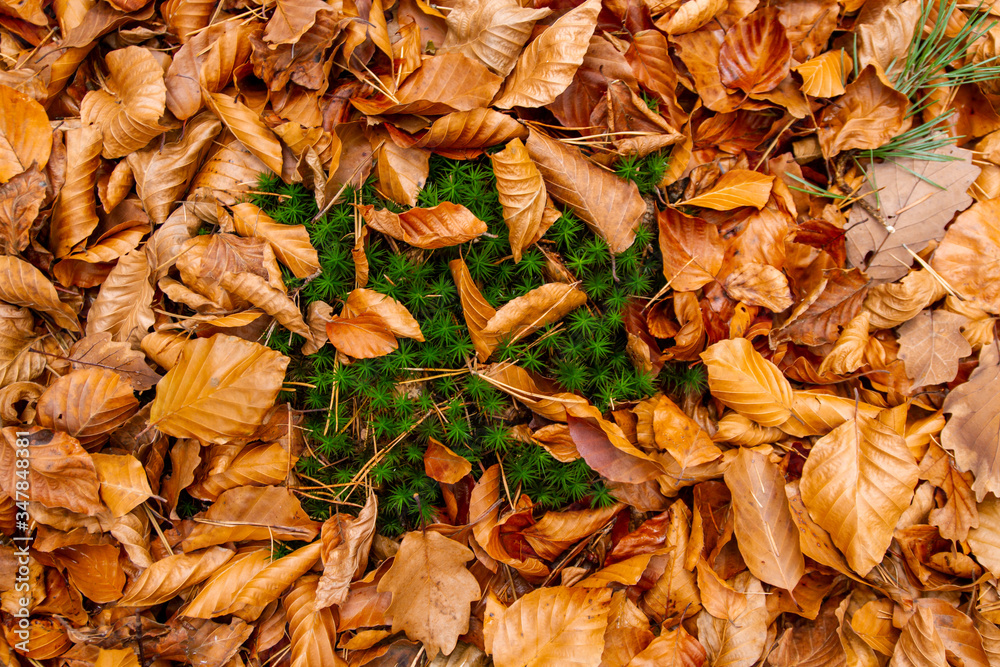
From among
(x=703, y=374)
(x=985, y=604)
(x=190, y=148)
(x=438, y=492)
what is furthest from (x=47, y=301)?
(x=985, y=604)

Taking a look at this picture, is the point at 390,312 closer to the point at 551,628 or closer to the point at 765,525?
the point at 551,628

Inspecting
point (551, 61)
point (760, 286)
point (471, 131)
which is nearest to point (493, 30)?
point (551, 61)

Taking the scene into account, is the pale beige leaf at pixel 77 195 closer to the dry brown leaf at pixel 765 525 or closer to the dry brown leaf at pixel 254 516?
the dry brown leaf at pixel 254 516

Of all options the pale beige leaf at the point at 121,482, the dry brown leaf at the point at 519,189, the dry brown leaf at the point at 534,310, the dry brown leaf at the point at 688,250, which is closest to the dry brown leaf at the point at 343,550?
the pale beige leaf at the point at 121,482

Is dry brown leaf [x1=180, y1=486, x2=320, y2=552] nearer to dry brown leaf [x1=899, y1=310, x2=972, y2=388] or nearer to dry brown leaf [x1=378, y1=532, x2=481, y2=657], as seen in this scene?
dry brown leaf [x1=378, y1=532, x2=481, y2=657]

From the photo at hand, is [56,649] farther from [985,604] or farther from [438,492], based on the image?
[985,604]

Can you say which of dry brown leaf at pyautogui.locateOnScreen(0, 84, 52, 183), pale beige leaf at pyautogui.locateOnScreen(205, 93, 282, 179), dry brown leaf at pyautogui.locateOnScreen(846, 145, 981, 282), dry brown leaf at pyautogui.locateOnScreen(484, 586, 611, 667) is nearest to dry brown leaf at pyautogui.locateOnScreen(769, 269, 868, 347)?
dry brown leaf at pyautogui.locateOnScreen(846, 145, 981, 282)
